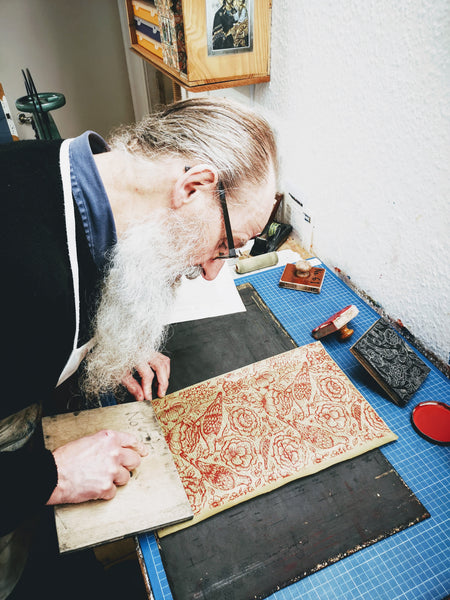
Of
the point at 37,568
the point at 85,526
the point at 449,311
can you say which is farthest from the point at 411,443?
the point at 37,568

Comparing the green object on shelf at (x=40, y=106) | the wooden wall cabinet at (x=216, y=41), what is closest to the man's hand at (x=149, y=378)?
the wooden wall cabinet at (x=216, y=41)

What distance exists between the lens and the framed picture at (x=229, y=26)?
1.47m

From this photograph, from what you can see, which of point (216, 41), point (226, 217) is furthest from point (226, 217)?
point (216, 41)

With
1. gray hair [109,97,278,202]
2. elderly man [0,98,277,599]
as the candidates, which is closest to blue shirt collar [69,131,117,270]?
elderly man [0,98,277,599]

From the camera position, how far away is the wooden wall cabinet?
4.85 feet

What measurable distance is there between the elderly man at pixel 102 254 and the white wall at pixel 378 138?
0.43 m

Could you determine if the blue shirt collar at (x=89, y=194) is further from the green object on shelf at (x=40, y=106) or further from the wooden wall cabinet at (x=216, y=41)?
the green object on shelf at (x=40, y=106)

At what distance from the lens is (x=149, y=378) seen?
3.65 ft

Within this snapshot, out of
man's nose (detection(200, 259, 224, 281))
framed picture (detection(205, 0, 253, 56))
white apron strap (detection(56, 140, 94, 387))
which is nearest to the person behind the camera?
white apron strap (detection(56, 140, 94, 387))

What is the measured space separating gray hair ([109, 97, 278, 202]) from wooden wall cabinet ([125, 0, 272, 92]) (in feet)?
2.38

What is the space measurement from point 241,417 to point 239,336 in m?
0.32

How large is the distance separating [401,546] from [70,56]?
14.5ft

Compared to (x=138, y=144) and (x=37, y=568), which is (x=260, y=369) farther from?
(x=37, y=568)

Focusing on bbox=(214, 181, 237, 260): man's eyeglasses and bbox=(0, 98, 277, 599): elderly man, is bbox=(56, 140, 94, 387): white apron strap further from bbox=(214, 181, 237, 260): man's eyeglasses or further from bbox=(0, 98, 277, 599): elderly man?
bbox=(214, 181, 237, 260): man's eyeglasses
